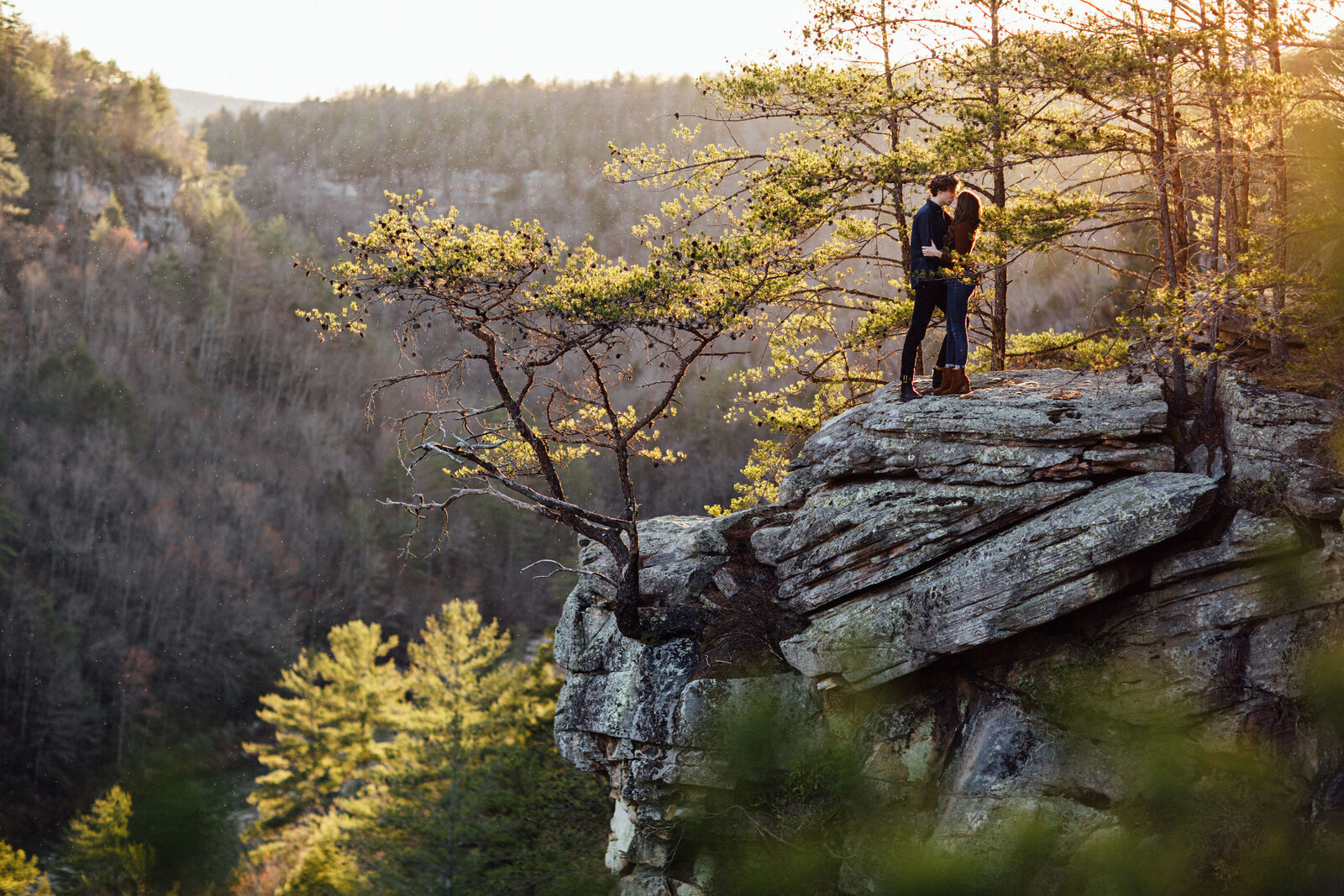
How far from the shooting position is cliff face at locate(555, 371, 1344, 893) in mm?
6359

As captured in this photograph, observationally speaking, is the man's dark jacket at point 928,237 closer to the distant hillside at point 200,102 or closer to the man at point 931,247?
the man at point 931,247

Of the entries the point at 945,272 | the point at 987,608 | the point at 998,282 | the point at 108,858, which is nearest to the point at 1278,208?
the point at 945,272

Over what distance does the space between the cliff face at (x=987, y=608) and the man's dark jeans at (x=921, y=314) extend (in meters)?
0.38

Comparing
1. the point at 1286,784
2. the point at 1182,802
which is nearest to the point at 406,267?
the point at 1182,802

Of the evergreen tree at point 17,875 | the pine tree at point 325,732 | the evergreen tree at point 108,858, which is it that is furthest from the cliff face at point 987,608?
the pine tree at point 325,732

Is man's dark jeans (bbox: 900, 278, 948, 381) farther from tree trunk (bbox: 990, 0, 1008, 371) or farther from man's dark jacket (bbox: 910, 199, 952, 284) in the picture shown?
tree trunk (bbox: 990, 0, 1008, 371)

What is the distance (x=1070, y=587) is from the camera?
664cm

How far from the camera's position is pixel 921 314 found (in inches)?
320

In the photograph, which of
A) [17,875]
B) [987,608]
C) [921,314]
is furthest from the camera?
[17,875]

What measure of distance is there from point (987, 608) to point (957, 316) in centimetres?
258

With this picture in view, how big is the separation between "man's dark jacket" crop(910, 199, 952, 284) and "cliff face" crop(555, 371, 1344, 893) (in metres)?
1.15

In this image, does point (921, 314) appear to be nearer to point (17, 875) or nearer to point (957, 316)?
point (957, 316)

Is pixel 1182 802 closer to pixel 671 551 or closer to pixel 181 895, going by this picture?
pixel 671 551

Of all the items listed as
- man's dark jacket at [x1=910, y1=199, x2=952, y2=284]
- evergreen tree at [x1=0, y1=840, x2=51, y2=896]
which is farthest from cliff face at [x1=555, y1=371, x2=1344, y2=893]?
evergreen tree at [x1=0, y1=840, x2=51, y2=896]
